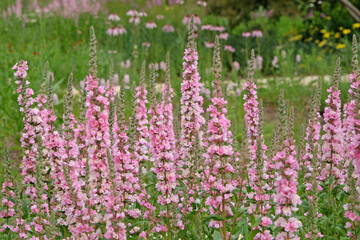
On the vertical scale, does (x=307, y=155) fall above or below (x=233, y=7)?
below

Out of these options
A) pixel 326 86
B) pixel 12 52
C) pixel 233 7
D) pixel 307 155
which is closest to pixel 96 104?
pixel 307 155

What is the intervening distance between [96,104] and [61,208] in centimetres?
80

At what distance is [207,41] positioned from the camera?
12.9 meters

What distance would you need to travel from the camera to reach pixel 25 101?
3.94 m

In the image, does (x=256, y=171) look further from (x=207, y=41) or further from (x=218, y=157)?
(x=207, y=41)

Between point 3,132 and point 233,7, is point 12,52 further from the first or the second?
point 233,7

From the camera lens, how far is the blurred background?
10469 mm

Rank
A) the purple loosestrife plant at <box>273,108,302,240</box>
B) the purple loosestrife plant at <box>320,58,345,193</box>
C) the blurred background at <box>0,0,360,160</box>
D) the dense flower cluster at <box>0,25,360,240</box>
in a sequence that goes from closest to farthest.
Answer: the purple loosestrife plant at <box>273,108,302,240</box>, the dense flower cluster at <box>0,25,360,240</box>, the purple loosestrife plant at <box>320,58,345,193</box>, the blurred background at <box>0,0,360,160</box>

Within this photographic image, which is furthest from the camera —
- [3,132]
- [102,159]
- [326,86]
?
[326,86]

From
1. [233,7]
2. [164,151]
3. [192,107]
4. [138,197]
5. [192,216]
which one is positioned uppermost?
[233,7]

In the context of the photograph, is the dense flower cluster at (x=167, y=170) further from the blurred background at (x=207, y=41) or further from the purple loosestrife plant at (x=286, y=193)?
the blurred background at (x=207, y=41)

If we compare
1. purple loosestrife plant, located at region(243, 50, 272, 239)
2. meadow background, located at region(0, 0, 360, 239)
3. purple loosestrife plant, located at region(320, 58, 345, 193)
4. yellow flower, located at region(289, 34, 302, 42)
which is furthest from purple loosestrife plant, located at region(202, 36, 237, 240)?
yellow flower, located at region(289, 34, 302, 42)

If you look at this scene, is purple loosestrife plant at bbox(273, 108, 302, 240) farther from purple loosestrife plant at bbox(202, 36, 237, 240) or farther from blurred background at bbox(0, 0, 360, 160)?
blurred background at bbox(0, 0, 360, 160)

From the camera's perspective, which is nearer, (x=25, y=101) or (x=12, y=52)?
(x=25, y=101)
